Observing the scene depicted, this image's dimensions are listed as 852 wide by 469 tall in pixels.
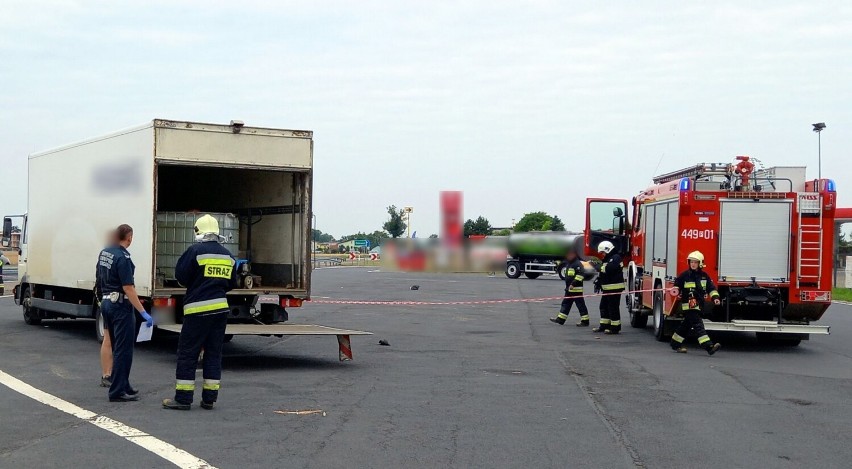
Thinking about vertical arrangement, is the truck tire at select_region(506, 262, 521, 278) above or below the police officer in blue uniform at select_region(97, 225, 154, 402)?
below

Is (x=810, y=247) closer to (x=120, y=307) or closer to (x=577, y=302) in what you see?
(x=577, y=302)

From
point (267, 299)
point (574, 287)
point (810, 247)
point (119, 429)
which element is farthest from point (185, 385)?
point (574, 287)

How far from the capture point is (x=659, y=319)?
658 inches

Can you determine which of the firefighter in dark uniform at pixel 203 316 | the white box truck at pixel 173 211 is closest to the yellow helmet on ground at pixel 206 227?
the firefighter in dark uniform at pixel 203 316

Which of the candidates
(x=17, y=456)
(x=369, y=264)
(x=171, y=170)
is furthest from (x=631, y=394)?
(x=369, y=264)

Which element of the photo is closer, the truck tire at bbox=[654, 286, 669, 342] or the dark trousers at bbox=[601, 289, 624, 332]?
the truck tire at bbox=[654, 286, 669, 342]

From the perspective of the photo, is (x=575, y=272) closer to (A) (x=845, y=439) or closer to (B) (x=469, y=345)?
(B) (x=469, y=345)

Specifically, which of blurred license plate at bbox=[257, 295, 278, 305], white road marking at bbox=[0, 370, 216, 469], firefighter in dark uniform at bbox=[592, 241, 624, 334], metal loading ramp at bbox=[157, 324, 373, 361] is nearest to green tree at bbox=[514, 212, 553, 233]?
firefighter in dark uniform at bbox=[592, 241, 624, 334]

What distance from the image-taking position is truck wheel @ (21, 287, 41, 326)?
1812 cm

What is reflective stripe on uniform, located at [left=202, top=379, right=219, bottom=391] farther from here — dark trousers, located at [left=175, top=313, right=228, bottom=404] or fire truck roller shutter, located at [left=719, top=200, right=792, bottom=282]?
fire truck roller shutter, located at [left=719, top=200, right=792, bottom=282]

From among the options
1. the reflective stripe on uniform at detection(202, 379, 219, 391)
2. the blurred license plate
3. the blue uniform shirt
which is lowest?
the reflective stripe on uniform at detection(202, 379, 219, 391)

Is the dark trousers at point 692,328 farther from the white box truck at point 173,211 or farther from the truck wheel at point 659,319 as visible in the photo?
the white box truck at point 173,211

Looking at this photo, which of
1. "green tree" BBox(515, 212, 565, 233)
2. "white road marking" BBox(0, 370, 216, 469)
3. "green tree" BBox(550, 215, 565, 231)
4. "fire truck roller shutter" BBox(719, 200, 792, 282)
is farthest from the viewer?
"green tree" BBox(515, 212, 565, 233)

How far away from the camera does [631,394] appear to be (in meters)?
10.6
